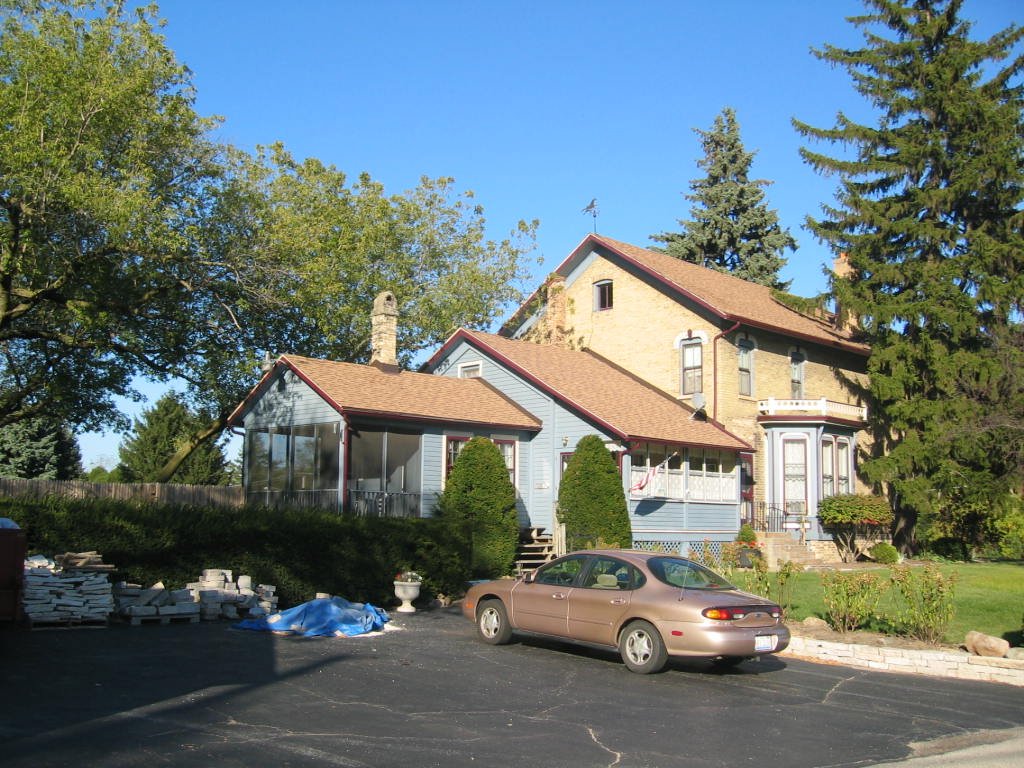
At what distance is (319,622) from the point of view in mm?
14375

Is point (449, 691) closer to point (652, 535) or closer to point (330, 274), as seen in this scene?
point (652, 535)

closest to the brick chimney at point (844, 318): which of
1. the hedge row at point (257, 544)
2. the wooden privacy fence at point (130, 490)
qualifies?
the hedge row at point (257, 544)

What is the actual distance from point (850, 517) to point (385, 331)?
15.0m

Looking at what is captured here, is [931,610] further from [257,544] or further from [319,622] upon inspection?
[257,544]

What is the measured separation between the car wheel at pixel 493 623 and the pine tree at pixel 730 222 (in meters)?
36.8

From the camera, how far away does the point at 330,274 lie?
30.4m

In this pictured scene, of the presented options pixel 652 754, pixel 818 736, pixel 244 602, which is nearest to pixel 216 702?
pixel 652 754

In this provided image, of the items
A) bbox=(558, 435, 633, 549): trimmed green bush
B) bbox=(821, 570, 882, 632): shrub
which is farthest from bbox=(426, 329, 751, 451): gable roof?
bbox=(821, 570, 882, 632): shrub

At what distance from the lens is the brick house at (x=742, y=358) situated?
2889 cm

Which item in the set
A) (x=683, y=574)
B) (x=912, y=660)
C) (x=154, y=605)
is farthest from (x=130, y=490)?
(x=912, y=660)

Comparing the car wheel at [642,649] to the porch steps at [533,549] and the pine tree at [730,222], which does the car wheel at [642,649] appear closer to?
the porch steps at [533,549]

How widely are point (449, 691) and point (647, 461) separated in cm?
1622

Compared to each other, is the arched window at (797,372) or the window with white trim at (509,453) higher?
the arched window at (797,372)

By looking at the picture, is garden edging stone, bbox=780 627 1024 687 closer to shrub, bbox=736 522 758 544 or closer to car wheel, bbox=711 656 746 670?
car wheel, bbox=711 656 746 670
